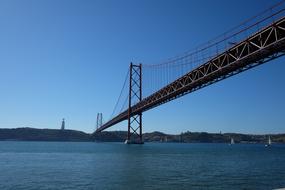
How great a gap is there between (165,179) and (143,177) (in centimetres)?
169

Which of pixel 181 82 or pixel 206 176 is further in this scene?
pixel 181 82

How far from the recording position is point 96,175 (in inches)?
1003

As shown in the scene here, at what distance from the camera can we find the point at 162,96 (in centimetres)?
5981

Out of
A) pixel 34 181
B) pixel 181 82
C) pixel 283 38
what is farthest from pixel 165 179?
pixel 181 82

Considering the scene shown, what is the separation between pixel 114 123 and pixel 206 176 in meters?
76.2

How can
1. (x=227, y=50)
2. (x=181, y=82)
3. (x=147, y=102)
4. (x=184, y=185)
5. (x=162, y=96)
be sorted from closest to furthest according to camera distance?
(x=184, y=185) < (x=227, y=50) < (x=181, y=82) < (x=162, y=96) < (x=147, y=102)

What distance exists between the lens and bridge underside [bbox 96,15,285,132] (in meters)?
26.3

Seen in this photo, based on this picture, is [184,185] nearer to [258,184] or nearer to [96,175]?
[258,184]

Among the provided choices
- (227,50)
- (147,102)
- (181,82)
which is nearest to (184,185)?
(227,50)

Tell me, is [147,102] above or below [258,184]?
above

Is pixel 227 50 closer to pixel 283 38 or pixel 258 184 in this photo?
pixel 283 38

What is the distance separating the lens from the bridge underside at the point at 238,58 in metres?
26.3

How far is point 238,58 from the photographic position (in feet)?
104

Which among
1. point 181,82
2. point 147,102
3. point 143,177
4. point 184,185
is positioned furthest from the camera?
point 147,102
